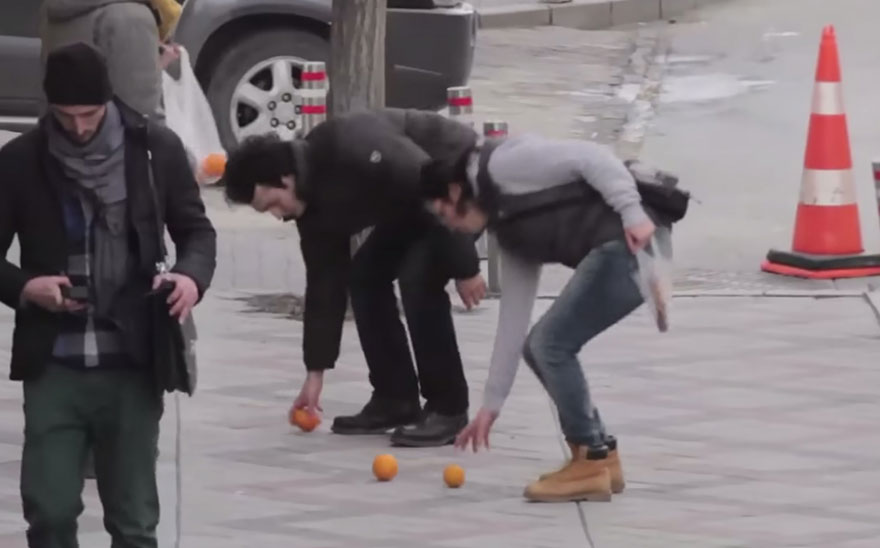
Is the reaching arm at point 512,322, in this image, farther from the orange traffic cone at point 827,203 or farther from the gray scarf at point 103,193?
the orange traffic cone at point 827,203

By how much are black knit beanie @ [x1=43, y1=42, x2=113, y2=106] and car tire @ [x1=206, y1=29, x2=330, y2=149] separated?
6.80m

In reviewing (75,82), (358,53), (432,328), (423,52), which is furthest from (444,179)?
(423,52)

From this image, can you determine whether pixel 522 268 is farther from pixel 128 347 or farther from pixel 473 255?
pixel 128 347

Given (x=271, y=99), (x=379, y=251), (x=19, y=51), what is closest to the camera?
(x=379, y=251)

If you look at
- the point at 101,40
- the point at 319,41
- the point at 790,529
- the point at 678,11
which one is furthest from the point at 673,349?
the point at 678,11

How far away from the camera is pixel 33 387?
519 centimetres

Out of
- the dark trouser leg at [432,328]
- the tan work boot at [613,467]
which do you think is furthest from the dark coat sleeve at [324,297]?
the tan work boot at [613,467]

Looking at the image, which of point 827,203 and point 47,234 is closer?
point 47,234

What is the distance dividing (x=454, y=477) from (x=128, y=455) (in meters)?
1.88

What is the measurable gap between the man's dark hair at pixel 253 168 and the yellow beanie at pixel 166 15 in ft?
1.99

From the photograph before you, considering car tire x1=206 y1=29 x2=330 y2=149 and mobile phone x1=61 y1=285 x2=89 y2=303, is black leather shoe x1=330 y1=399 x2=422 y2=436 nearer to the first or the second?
mobile phone x1=61 y1=285 x2=89 y2=303

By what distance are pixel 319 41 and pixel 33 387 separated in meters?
6.91

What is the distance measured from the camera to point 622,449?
24.4 feet

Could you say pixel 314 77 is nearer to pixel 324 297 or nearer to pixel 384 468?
pixel 324 297
